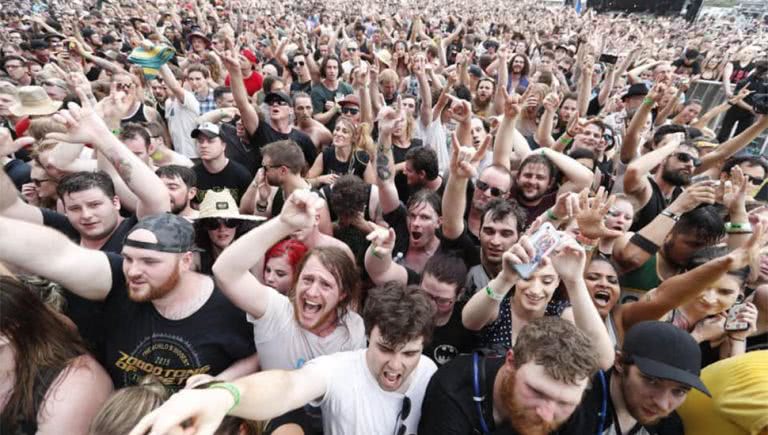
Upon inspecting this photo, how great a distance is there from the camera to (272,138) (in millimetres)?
4566

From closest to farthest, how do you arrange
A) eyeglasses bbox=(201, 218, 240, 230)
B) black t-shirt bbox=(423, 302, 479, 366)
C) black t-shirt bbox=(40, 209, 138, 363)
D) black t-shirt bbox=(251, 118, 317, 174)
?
black t-shirt bbox=(40, 209, 138, 363)
black t-shirt bbox=(423, 302, 479, 366)
eyeglasses bbox=(201, 218, 240, 230)
black t-shirt bbox=(251, 118, 317, 174)

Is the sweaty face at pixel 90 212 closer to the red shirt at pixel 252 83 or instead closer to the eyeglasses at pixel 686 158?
the red shirt at pixel 252 83

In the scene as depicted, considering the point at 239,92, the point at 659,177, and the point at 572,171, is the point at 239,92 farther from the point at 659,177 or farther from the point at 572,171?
the point at 659,177

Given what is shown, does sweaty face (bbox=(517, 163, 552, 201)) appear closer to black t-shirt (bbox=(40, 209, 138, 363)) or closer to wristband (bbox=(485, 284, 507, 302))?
wristband (bbox=(485, 284, 507, 302))

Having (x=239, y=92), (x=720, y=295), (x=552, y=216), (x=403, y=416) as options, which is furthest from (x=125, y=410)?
(x=239, y=92)

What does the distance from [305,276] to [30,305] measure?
43.5 inches

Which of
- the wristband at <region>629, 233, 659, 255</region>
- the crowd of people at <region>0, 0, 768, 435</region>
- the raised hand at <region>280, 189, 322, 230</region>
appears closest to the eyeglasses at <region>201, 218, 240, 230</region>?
the crowd of people at <region>0, 0, 768, 435</region>

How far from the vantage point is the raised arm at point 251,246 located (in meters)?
1.83

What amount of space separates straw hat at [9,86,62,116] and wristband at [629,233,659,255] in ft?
17.5

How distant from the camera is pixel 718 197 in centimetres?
348

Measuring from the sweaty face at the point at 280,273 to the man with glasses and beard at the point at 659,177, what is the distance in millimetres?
2878

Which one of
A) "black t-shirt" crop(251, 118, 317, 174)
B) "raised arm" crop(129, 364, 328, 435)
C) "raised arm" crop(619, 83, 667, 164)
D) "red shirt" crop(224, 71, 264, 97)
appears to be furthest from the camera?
"red shirt" crop(224, 71, 264, 97)

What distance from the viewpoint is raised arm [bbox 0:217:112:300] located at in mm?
1655

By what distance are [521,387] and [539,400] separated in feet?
0.25
